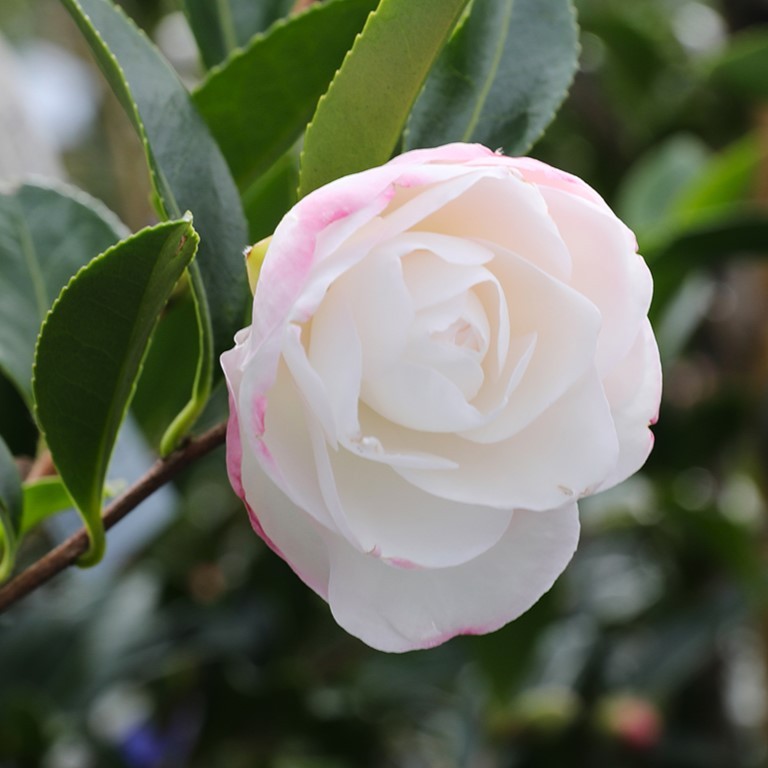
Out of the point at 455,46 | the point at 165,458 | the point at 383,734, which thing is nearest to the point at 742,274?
the point at 383,734

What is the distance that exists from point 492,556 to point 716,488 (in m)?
1.25

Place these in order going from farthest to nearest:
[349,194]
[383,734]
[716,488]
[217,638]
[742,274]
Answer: [742,274], [716,488], [383,734], [217,638], [349,194]

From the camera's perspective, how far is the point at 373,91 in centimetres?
47

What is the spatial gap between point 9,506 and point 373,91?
0.27 m

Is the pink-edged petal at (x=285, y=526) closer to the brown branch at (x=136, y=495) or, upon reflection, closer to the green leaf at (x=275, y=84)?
the brown branch at (x=136, y=495)

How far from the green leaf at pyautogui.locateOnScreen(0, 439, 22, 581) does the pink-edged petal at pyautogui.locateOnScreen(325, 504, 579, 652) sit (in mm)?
208

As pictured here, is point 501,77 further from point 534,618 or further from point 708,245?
point 534,618

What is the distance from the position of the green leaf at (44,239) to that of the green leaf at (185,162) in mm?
163

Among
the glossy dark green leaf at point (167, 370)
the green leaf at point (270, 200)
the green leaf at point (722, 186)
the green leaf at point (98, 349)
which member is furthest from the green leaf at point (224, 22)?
the green leaf at point (722, 186)

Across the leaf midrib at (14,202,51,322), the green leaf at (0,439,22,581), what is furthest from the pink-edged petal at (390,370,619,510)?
the leaf midrib at (14,202,51,322)

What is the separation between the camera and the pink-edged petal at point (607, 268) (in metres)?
0.42

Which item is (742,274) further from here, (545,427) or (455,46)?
(545,427)

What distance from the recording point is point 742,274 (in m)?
1.74

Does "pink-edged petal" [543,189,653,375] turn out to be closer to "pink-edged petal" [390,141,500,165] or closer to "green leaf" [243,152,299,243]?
"pink-edged petal" [390,141,500,165]
